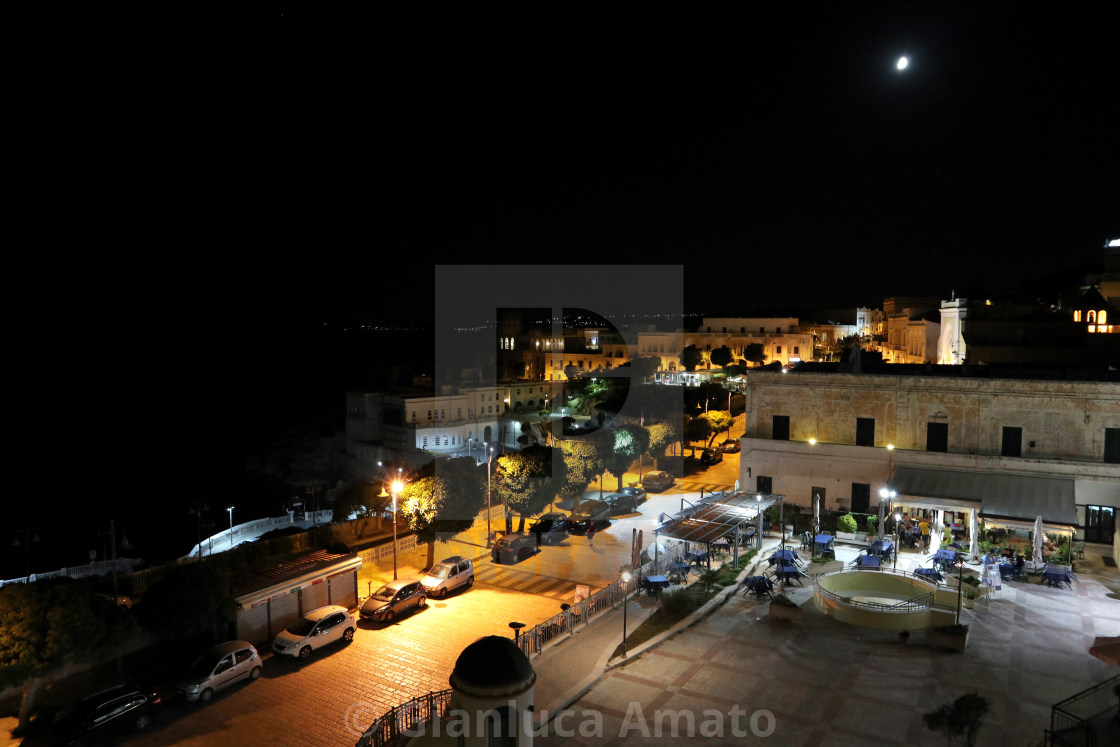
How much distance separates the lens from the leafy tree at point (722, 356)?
2948 inches

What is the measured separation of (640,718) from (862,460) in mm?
16900

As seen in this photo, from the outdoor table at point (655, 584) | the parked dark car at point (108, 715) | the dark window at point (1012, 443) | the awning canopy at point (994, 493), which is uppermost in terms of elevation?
the dark window at point (1012, 443)

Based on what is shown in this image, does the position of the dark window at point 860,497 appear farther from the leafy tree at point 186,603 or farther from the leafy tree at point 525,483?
the leafy tree at point 186,603

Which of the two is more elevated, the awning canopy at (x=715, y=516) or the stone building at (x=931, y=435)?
the stone building at (x=931, y=435)

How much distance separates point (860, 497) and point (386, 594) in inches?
676

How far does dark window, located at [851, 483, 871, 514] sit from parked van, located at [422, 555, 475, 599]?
1420 centimetres

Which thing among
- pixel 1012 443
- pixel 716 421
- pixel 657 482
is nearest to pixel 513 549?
pixel 657 482

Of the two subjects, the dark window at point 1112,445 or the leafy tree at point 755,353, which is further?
the leafy tree at point 755,353

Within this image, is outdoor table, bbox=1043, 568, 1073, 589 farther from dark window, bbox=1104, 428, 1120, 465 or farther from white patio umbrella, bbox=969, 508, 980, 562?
dark window, bbox=1104, 428, 1120, 465

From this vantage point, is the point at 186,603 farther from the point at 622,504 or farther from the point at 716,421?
the point at 716,421

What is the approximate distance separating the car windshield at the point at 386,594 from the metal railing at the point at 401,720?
680 centimetres

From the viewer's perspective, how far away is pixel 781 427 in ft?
86.8

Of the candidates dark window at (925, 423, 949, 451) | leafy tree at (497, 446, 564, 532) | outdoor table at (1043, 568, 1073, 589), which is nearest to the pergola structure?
dark window at (925, 423, 949, 451)

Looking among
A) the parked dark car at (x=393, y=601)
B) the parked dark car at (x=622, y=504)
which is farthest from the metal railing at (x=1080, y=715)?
the parked dark car at (x=622, y=504)
